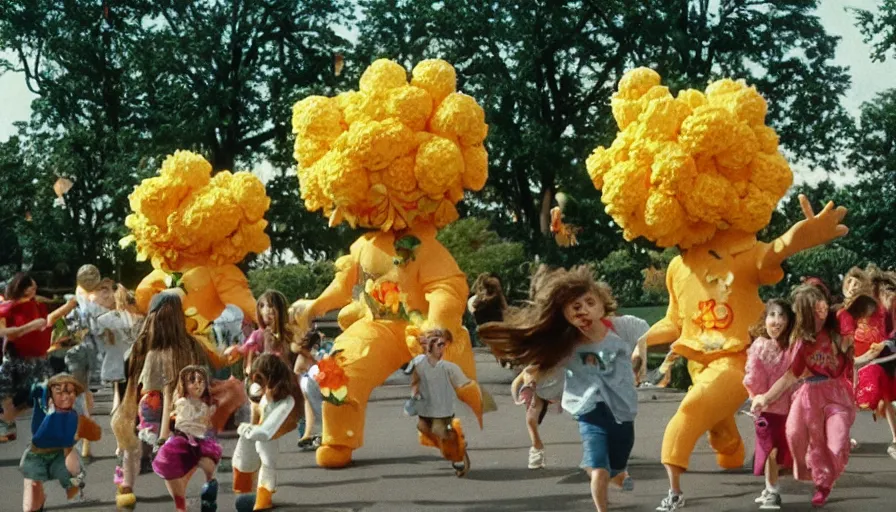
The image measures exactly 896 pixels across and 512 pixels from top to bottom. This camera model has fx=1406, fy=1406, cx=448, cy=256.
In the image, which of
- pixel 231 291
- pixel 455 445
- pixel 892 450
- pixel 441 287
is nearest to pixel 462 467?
pixel 455 445

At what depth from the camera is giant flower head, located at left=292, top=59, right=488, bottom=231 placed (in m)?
10.8

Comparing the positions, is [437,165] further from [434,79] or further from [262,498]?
[262,498]

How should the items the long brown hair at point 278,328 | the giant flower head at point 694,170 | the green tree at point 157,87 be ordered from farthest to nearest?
the green tree at point 157,87 < the long brown hair at point 278,328 < the giant flower head at point 694,170

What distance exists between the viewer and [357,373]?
1064 centimetres

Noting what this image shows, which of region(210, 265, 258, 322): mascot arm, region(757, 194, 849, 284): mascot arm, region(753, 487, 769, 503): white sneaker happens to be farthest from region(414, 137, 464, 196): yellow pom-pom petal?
region(753, 487, 769, 503): white sneaker

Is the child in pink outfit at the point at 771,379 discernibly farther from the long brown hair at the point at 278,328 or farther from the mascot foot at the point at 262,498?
the long brown hair at the point at 278,328

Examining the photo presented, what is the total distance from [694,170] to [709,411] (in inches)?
68.2

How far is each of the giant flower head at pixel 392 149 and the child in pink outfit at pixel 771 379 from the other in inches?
116

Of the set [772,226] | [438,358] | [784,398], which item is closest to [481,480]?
[438,358]

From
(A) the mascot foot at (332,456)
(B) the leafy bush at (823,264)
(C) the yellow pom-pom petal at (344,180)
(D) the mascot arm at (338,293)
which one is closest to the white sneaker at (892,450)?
(A) the mascot foot at (332,456)

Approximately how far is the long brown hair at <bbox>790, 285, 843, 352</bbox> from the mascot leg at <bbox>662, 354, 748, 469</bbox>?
0.93 meters

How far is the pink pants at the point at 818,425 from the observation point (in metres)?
8.65

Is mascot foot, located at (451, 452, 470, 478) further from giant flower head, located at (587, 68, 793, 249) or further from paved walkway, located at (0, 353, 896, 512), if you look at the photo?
giant flower head, located at (587, 68, 793, 249)

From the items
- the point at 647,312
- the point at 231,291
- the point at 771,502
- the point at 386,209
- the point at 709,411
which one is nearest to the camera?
the point at 771,502
